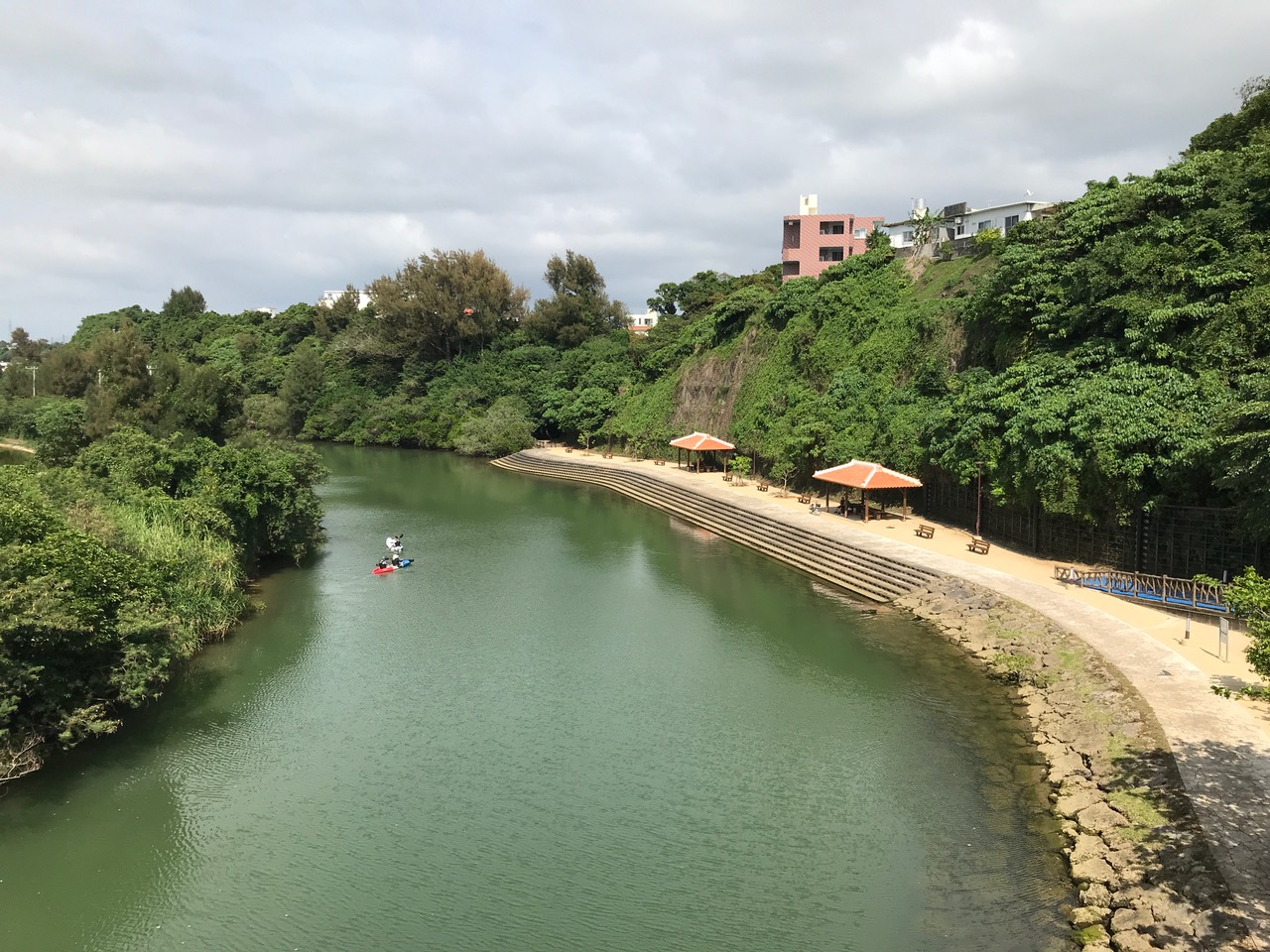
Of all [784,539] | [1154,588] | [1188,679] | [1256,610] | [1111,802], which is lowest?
[1111,802]

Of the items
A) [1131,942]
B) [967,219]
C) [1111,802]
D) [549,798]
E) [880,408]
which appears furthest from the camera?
[967,219]

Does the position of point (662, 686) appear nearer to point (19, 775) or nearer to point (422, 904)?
point (422, 904)

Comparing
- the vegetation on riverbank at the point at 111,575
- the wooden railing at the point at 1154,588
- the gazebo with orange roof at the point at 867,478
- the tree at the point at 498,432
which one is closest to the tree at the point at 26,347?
the tree at the point at 498,432

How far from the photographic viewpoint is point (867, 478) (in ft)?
87.6

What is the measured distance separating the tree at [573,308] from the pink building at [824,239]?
55.1 feet

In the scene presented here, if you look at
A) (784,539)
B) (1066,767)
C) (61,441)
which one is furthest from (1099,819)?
(61,441)

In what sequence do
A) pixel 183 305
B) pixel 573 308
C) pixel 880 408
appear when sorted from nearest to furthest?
pixel 880 408 < pixel 573 308 < pixel 183 305

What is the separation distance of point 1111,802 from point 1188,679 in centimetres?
390

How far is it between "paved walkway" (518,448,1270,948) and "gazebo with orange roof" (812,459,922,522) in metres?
1.90

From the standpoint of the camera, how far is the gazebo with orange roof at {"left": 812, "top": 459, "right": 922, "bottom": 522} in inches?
1045

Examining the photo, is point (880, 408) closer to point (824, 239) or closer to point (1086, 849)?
point (1086, 849)

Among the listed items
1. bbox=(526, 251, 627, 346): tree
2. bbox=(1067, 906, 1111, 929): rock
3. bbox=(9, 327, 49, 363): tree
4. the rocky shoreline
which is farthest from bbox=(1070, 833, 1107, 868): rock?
bbox=(9, 327, 49, 363): tree

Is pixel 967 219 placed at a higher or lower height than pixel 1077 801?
higher

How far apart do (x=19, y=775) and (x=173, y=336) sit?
86.5m
